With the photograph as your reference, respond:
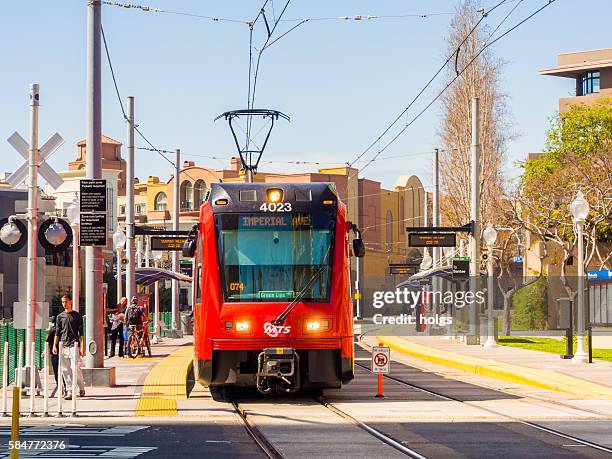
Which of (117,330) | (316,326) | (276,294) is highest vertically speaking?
(276,294)

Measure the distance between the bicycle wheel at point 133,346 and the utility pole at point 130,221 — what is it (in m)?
1.96

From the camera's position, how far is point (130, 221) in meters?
40.1

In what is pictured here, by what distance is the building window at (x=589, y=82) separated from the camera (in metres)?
86.4

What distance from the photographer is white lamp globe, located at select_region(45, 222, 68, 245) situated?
869 inches

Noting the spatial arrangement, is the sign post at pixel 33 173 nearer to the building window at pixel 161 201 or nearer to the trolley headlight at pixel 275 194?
the trolley headlight at pixel 275 194

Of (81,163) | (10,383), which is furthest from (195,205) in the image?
(10,383)

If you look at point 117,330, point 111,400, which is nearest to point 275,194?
point 111,400

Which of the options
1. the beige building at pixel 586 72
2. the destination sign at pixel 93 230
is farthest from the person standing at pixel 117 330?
the beige building at pixel 586 72

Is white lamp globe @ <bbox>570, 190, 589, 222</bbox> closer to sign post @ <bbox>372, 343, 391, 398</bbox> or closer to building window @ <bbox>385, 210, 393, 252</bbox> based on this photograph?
sign post @ <bbox>372, 343, 391, 398</bbox>

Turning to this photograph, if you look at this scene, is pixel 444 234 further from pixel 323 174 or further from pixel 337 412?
pixel 323 174

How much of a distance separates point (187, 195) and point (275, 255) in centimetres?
9482

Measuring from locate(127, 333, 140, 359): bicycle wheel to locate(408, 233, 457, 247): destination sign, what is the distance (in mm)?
10425

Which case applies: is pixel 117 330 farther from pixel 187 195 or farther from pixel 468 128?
pixel 187 195

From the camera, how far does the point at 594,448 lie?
45.9 ft
